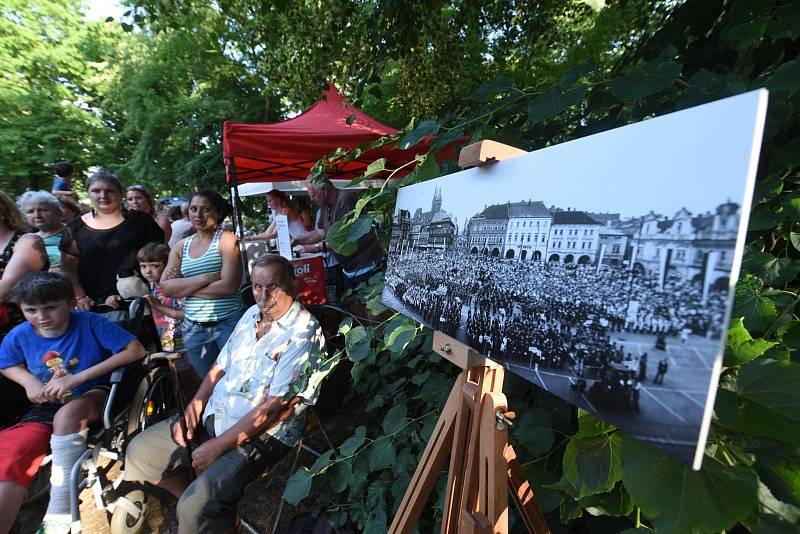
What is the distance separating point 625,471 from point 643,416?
11cm

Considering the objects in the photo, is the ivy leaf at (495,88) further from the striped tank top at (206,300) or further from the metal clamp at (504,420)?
the striped tank top at (206,300)

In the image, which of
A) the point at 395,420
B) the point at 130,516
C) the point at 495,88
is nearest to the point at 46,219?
the point at 130,516

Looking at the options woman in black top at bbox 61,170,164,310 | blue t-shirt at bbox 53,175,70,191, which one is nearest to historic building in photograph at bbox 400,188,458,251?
woman in black top at bbox 61,170,164,310

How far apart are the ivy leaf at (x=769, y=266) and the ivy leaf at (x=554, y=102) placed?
0.67 meters

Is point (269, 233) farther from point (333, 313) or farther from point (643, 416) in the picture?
point (643, 416)

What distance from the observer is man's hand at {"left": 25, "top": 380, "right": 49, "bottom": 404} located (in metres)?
1.99

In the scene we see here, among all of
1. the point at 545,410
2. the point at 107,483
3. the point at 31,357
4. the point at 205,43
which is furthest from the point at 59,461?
the point at 205,43

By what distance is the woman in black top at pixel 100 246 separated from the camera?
9.15 ft

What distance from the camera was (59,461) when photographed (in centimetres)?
187

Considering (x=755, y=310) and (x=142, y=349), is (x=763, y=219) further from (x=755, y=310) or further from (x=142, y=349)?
(x=142, y=349)

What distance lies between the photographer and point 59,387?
78.6 inches

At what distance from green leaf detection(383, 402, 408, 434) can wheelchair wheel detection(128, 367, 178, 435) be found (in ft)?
5.44

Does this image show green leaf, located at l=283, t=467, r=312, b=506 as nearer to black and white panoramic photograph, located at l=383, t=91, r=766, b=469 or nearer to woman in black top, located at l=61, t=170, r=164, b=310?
black and white panoramic photograph, located at l=383, t=91, r=766, b=469

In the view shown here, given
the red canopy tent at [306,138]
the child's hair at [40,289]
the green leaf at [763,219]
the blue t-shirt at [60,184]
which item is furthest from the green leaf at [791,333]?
the blue t-shirt at [60,184]
